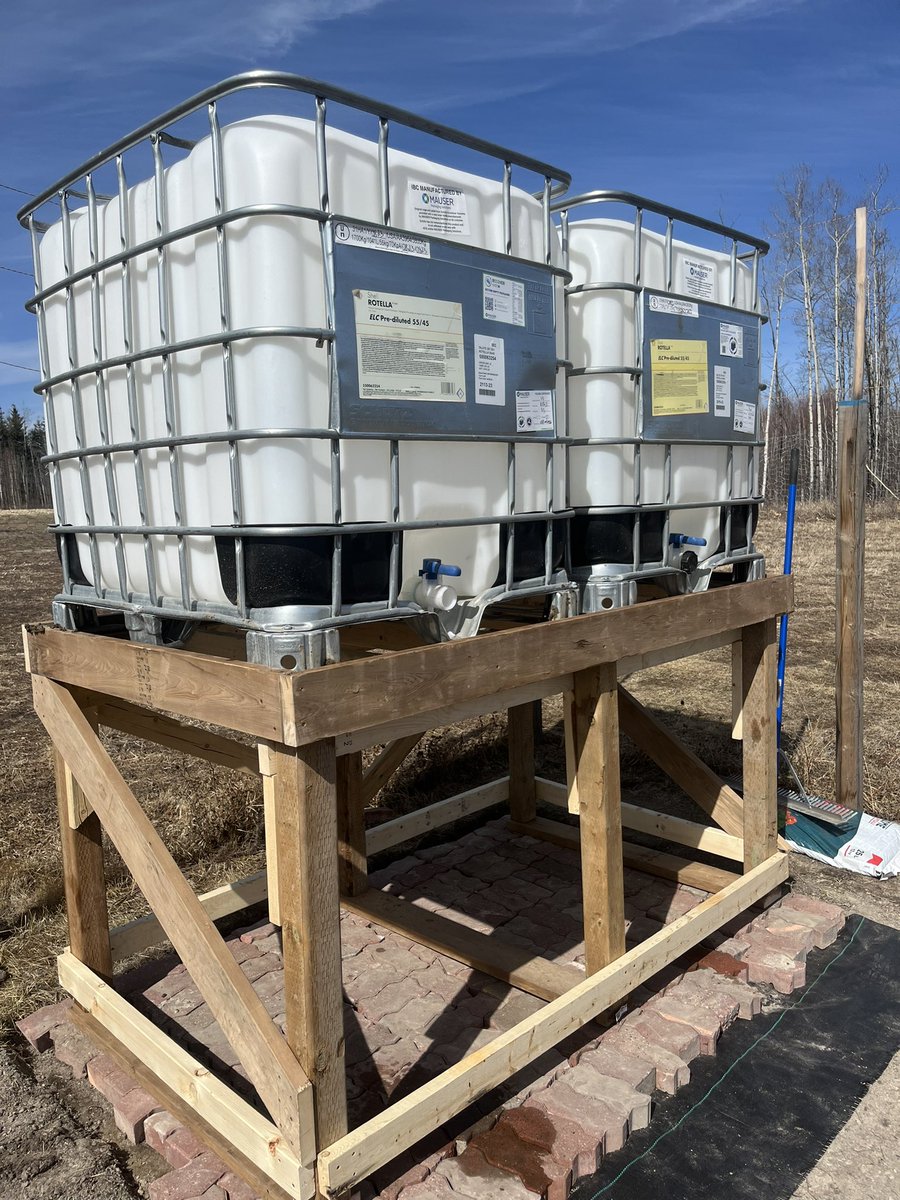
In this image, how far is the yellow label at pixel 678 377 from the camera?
3.24 m

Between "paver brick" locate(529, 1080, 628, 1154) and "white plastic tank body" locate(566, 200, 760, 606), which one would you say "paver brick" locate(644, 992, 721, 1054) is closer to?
"paver brick" locate(529, 1080, 628, 1154)

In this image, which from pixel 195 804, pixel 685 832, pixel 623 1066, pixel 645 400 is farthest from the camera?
pixel 195 804

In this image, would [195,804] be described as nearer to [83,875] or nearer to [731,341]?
[83,875]

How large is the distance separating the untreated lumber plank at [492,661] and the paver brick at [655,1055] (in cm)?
136

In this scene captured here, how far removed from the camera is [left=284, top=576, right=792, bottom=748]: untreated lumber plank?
218 cm

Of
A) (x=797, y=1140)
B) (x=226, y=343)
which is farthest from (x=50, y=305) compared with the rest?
(x=797, y=1140)

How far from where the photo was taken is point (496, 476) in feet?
8.73

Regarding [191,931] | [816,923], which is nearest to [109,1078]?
[191,931]

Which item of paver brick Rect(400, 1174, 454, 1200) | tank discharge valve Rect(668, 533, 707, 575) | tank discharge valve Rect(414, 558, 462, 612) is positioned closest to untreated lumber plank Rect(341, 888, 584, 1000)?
paver brick Rect(400, 1174, 454, 1200)

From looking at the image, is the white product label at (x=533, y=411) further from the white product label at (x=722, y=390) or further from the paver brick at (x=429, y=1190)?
the paver brick at (x=429, y=1190)

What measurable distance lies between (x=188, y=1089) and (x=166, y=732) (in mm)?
1229

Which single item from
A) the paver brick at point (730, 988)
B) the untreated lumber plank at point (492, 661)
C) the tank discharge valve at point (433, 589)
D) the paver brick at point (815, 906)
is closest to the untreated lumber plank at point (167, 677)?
the untreated lumber plank at point (492, 661)

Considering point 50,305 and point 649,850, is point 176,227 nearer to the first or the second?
point 50,305

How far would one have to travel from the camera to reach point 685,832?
177 inches
